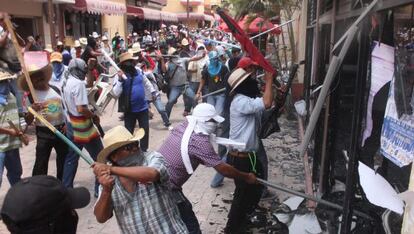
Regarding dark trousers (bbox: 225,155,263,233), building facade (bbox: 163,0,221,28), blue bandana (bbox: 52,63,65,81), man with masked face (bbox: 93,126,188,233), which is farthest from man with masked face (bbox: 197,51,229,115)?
Answer: building facade (bbox: 163,0,221,28)

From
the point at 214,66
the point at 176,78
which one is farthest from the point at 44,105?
the point at 176,78

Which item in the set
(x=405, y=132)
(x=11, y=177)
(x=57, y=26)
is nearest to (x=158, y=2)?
(x=57, y=26)

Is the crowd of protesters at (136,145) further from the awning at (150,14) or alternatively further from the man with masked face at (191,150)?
the awning at (150,14)

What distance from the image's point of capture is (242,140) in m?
4.14

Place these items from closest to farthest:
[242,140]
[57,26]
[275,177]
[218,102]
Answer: [242,140]
[275,177]
[218,102]
[57,26]

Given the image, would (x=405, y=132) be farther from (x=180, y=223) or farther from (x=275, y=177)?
(x=275, y=177)

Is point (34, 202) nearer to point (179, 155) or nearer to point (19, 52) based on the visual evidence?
point (179, 155)

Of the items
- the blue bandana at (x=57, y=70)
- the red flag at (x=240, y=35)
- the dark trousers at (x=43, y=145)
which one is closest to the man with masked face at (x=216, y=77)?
the blue bandana at (x=57, y=70)

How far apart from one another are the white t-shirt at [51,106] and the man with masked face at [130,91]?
4.34ft

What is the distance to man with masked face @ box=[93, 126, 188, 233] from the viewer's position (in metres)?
2.40

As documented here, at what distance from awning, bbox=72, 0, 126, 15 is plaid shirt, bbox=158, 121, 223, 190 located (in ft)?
64.2

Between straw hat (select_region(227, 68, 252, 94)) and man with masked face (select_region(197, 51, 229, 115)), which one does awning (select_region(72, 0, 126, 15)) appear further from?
straw hat (select_region(227, 68, 252, 94))

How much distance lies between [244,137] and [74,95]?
1.95 m

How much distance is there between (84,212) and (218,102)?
11.6ft
